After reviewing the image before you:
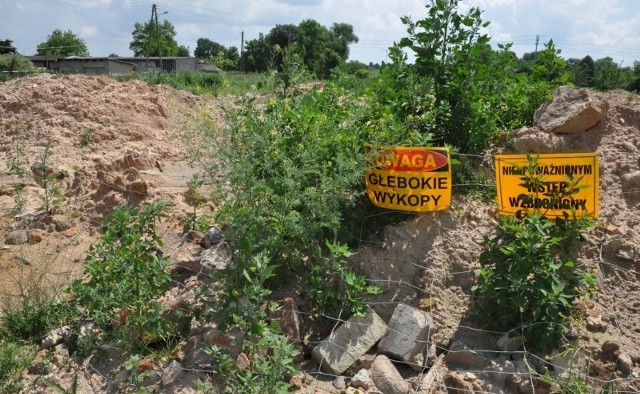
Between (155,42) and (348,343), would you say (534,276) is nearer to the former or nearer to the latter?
(348,343)

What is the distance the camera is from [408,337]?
372 cm

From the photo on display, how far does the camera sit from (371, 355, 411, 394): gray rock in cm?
350

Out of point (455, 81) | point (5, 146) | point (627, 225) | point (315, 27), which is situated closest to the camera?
point (627, 225)

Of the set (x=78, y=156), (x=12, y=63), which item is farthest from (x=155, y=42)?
(x=78, y=156)

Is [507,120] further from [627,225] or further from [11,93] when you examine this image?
[11,93]

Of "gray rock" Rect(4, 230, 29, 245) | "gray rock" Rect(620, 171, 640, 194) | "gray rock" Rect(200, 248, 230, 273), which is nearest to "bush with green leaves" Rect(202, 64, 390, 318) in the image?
"gray rock" Rect(200, 248, 230, 273)

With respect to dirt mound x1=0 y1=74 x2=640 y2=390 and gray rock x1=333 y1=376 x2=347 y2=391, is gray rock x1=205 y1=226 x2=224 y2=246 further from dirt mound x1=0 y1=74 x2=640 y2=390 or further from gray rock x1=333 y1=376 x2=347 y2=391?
gray rock x1=333 y1=376 x2=347 y2=391

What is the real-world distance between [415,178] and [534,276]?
976 millimetres

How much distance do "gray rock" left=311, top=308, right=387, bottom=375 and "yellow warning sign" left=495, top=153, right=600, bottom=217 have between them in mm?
1075

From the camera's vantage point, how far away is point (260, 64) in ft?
149

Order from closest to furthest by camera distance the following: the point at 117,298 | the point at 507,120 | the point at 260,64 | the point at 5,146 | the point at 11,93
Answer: the point at 117,298 < the point at 507,120 < the point at 5,146 < the point at 11,93 < the point at 260,64

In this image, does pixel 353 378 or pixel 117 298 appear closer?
pixel 353 378

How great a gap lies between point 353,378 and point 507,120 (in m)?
2.57

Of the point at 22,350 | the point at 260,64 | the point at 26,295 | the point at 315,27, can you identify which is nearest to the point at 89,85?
the point at 26,295
